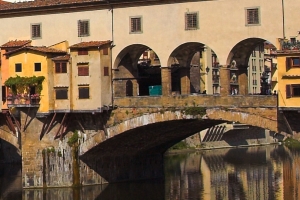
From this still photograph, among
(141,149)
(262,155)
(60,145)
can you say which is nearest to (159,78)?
(141,149)

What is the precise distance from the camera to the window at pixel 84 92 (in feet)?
147

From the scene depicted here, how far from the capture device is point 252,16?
4103cm

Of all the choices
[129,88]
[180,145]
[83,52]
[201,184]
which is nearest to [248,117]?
[83,52]

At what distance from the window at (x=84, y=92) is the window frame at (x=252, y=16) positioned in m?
8.94

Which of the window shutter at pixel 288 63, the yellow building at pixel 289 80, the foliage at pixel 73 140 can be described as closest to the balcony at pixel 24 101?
the foliage at pixel 73 140

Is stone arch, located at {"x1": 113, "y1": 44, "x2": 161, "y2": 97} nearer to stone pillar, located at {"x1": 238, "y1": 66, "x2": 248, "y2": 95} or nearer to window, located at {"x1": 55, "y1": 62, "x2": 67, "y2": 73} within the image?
window, located at {"x1": 55, "y1": 62, "x2": 67, "y2": 73}

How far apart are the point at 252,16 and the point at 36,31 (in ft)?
42.9

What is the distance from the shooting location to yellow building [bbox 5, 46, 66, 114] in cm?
4575

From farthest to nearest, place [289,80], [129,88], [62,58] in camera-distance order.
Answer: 1. [129,88]
2. [62,58]
3. [289,80]

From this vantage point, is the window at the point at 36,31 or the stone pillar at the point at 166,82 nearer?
the stone pillar at the point at 166,82

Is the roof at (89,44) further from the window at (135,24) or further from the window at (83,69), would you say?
the window at (135,24)

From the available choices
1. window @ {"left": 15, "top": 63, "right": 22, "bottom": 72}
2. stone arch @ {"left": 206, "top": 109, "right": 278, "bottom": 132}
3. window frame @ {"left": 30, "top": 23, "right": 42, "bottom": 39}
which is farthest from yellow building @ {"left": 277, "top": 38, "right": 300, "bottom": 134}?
window frame @ {"left": 30, "top": 23, "right": 42, "bottom": 39}

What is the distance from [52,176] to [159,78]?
8.47 m

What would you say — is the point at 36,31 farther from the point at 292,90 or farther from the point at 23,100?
the point at 292,90
